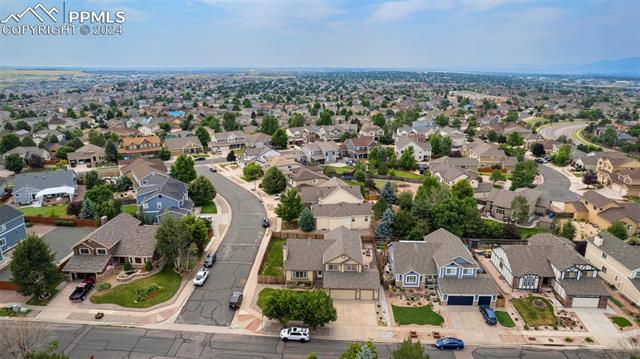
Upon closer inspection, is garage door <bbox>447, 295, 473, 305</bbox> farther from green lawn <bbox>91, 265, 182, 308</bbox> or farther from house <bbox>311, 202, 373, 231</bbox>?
green lawn <bbox>91, 265, 182, 308</bbox>

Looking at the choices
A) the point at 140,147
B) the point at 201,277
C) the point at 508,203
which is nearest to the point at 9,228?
the point at 201,277

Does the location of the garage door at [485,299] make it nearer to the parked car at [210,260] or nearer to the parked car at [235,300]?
the parked car at [235,300]

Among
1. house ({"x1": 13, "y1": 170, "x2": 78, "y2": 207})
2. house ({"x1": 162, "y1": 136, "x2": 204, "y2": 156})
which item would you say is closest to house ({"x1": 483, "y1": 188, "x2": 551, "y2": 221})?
house ({"x1": 13, "y1": 170, "x2": 78, "y2": 207})

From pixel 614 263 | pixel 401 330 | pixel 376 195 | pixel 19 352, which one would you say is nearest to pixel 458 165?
pixel 376 195

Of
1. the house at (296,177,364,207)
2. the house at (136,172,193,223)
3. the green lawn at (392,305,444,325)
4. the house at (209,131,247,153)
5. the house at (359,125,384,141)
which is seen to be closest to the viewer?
the green lawn at (392,305,444,325)

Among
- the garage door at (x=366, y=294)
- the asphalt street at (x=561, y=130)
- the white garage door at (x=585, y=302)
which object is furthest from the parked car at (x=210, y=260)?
the asphalt street at (x=561, y=130)

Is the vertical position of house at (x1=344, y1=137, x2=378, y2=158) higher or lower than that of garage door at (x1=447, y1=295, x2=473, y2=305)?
higher
